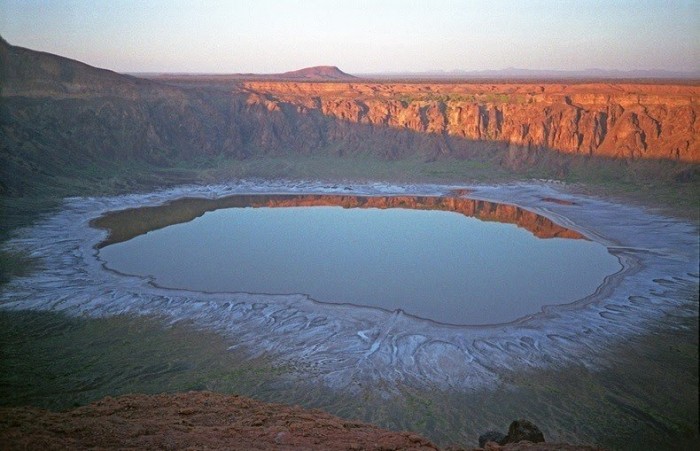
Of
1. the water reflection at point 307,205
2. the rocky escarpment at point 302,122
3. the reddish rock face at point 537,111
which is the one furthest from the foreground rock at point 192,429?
the reddish rock face at point 537,111

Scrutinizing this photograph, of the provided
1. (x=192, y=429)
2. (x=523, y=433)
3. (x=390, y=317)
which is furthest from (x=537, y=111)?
(x=192, y=429)

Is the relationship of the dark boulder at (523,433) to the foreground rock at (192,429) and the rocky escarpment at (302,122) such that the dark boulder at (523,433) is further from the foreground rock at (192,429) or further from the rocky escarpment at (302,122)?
the rocky escarpment at (302,122)

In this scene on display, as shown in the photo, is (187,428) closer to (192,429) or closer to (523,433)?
(192,429)

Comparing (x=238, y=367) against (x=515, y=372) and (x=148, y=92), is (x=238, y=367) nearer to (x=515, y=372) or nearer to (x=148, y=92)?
(x=515, y=372)

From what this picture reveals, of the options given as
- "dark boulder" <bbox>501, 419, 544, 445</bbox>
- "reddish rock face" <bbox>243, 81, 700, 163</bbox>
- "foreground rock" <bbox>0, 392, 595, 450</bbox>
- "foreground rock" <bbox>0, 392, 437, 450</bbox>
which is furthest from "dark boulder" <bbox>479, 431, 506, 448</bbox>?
"reddish rock face" <bbox>243, 81, 700, 163</bbox>

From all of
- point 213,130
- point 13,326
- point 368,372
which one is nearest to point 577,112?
point 213,130
